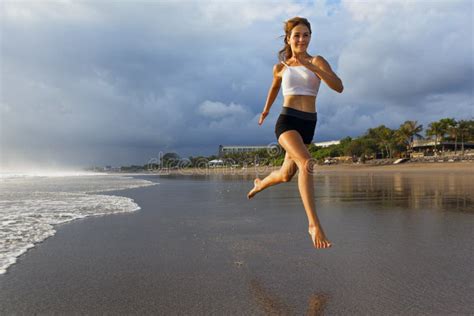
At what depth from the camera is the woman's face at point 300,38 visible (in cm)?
302

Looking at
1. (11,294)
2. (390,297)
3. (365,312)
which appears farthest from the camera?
(11,294)

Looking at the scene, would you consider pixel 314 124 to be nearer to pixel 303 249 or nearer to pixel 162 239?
pixel 303 249

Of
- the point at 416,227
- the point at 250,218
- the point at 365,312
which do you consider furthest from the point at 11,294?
the point at 416,227

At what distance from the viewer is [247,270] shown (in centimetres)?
402

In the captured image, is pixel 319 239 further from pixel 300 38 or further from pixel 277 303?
pixel 300 38

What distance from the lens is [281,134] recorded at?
326 cm

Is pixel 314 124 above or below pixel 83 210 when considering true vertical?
above

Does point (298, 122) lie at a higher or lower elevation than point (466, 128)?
lower

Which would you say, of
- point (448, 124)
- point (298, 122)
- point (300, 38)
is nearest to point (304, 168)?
point (298, 122)

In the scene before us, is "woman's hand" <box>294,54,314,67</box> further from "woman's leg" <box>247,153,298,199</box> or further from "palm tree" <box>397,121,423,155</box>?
"palm tree" <box>397,121,423,155</box>

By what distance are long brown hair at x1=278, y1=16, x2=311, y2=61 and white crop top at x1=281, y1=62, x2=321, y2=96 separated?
0.48ft

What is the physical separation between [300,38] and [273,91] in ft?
2.27

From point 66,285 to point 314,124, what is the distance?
2771 millimetres

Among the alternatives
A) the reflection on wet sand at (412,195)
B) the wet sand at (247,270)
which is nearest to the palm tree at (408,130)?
the reflection on wet sand at (412,195)
